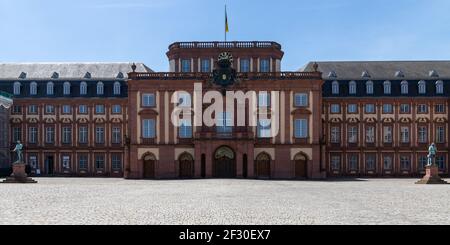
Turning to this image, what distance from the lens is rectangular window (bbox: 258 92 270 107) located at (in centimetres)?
6197

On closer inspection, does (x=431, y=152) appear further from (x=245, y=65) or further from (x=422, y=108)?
(x=245, y=65)

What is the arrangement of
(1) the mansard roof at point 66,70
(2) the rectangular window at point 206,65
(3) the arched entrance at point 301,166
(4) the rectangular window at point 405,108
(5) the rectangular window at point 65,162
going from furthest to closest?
(1) the mansard roof at point 66,70, (5) the rectangular window at point 65,162, (4) the rectangular window at point 405,108, (2) the rectangular window at point 206,65, (3) the arched entrance at point 301,166

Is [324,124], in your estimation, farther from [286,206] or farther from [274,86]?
[286,206]

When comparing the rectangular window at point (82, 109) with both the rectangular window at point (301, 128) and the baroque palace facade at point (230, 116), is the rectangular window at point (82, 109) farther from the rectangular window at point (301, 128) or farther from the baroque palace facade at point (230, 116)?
the rectangular window at point (301, 128)

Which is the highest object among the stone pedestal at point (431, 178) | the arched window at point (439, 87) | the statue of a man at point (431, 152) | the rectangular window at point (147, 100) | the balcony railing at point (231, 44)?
the balcony railing at point (231, 44)

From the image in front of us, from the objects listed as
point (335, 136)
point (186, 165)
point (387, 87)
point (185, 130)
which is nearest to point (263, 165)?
point (186, 165)

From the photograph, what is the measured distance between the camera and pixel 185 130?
62.2 meters

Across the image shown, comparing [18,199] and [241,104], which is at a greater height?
[241,104]

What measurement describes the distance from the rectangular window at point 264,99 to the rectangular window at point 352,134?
1250 centimetres

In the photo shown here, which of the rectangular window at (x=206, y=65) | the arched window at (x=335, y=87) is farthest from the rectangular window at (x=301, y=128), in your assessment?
the rectangular window at (x=206, y=65)

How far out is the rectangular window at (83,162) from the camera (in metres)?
71.1

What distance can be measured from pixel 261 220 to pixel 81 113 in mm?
55004

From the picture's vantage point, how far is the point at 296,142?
61.9m
